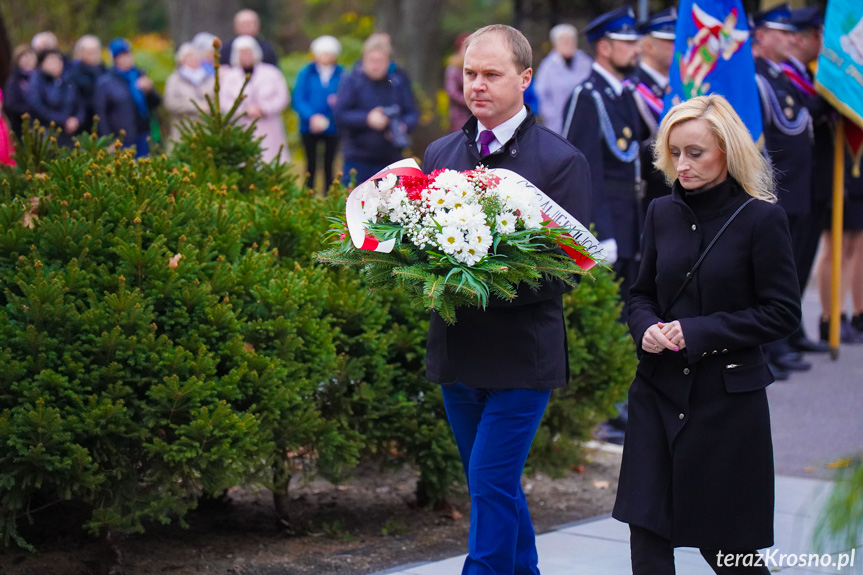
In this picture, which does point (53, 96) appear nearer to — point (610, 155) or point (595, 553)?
point (610, 155)

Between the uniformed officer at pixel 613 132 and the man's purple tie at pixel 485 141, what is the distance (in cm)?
284

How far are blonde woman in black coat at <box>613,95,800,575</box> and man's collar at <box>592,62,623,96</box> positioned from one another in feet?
11.4

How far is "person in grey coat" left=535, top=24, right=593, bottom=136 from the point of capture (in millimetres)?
14344

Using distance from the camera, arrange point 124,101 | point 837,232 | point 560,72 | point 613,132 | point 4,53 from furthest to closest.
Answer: point 560,72, point 124,101, point 4,53, point 837,232, point 613,132

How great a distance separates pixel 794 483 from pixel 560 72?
9122mm

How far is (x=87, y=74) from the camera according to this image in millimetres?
13820

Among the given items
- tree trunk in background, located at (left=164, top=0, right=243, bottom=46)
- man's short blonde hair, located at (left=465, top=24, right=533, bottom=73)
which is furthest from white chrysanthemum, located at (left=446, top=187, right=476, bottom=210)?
tree trunk in background, located at (left=164, top=0, right=243, bottom=46)

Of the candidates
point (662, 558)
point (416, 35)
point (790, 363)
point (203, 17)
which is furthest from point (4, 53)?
point (416, 35)

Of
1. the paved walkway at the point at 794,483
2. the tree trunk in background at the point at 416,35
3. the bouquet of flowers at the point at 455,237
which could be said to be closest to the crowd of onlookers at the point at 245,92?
the paved walkway at the point at 794,483

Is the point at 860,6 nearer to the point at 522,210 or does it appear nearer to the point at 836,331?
the point at 836,331

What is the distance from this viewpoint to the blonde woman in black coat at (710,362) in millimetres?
3615

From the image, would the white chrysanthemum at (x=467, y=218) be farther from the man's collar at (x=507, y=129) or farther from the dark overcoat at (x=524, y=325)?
the man's collar at (x=507, y=129)

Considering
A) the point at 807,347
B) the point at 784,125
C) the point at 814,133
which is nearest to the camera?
the point at 784,125

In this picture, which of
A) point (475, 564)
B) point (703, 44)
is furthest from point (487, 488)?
point (703, 44)
